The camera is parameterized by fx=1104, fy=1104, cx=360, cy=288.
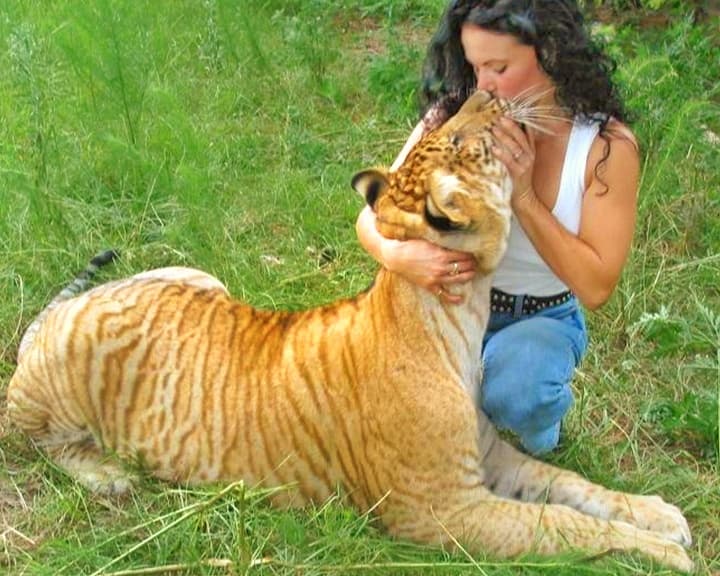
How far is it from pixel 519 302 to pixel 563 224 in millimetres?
298

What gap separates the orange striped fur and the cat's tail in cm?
21

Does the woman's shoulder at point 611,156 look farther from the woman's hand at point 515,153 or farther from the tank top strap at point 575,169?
the woman's hand at point 515,153

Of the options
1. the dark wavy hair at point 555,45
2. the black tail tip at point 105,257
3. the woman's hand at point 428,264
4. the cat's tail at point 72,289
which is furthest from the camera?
the black tail tip at point 105,257

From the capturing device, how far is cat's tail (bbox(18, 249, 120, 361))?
3.53 m

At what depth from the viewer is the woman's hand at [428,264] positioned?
269 centimetres

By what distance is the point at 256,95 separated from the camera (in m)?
5.55

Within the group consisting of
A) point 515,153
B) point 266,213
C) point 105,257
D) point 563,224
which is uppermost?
point 515,153

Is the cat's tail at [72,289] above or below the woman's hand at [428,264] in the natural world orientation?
below

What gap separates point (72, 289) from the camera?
3.77 m

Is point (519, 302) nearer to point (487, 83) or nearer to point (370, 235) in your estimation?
point (370, 235)

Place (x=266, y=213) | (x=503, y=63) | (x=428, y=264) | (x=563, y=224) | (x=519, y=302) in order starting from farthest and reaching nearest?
(x=266, y=213)
(x=519, y=302)
(x=563, y=224)
(x=503, y=63)
(x=428, y=264)

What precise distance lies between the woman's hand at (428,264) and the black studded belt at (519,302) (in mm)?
395

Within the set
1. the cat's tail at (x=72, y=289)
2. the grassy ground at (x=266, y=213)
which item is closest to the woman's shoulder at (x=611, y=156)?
the grassy ground at (x=266, y=213)

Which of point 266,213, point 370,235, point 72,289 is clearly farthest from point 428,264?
point 266,213
